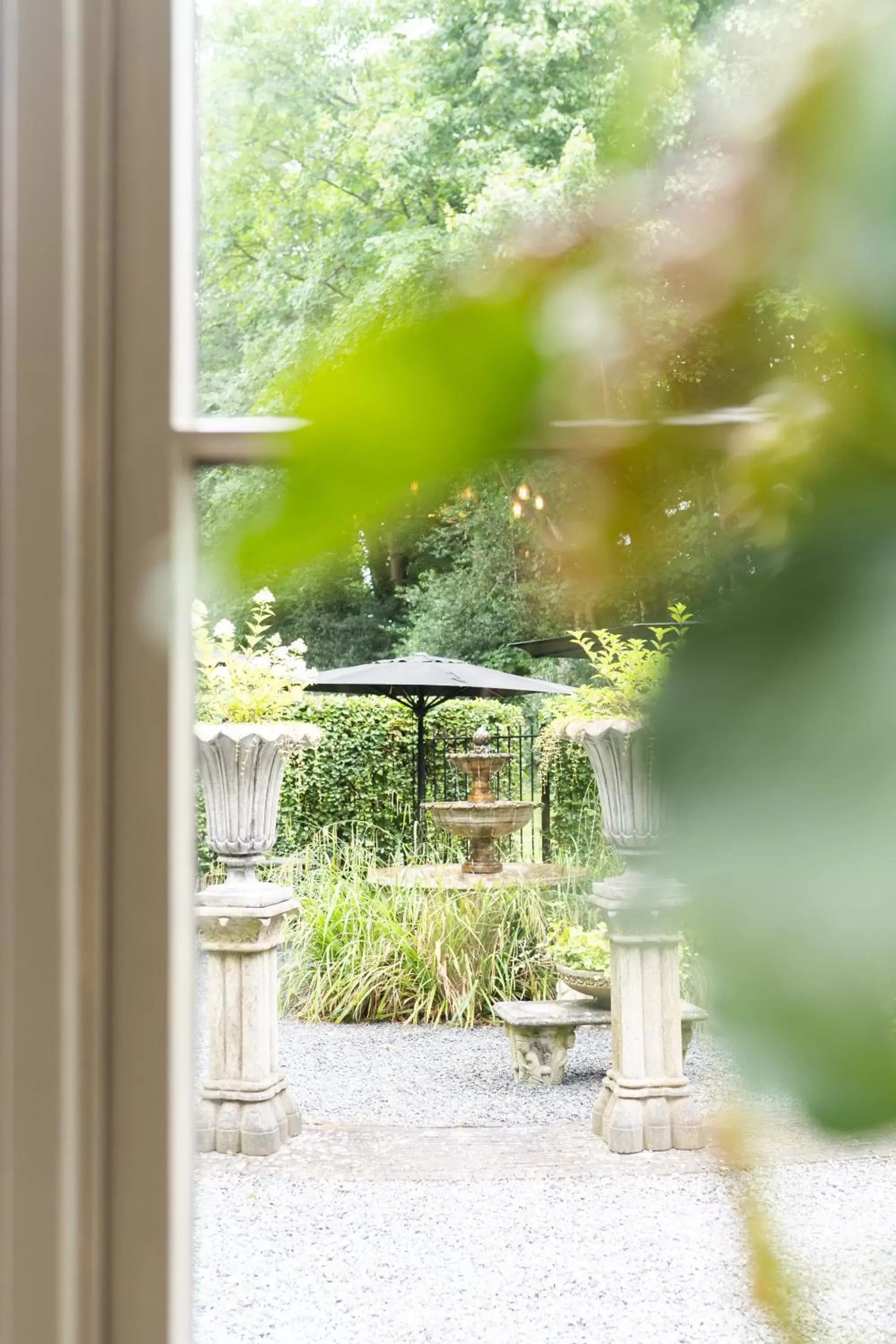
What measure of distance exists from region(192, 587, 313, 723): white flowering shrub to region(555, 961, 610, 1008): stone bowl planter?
43 centimetres

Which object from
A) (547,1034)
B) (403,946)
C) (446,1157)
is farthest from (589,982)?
(403,946)

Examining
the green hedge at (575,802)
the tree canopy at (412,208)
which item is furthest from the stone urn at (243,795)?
the tree canopy at (412,208)

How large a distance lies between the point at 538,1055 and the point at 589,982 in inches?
4.4

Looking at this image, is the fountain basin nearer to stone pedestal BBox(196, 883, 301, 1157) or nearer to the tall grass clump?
the tall grass clump

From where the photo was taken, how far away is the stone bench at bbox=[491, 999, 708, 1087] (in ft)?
3.25

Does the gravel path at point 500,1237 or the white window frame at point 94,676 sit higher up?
the white window frame at point 94,676

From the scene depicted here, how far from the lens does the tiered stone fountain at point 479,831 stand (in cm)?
107

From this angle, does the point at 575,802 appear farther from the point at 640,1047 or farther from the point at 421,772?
the point at 421,772

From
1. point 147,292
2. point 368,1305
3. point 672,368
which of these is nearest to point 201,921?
point 368,1305

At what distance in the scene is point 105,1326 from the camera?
454 millimetres

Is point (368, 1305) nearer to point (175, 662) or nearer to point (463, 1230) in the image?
point (463, 1230)

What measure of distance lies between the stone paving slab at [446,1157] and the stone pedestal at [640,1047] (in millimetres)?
31

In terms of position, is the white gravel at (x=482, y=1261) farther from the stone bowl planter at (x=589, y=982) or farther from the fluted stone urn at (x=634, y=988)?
the stone bowl planter at (x=589, y=982)

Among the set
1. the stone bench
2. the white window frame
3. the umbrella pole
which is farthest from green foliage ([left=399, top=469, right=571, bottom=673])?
the umbrella pole
